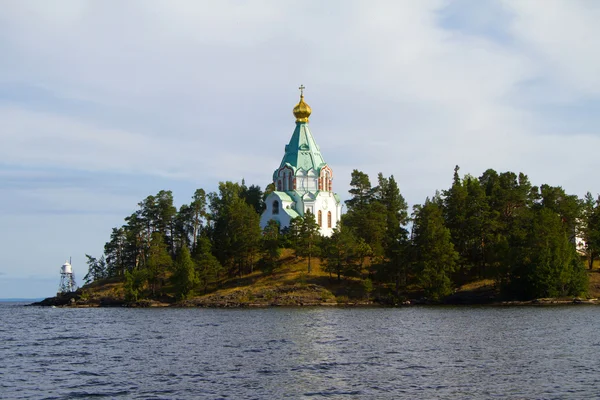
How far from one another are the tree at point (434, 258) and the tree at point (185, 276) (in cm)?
2908

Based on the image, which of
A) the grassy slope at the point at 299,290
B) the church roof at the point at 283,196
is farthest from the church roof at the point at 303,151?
the grassy slope at the point at 299,290

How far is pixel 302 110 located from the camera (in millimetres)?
106188

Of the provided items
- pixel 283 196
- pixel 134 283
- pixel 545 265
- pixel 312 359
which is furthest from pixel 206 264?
pixel 312 359

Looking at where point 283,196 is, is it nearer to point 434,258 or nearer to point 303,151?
point 303,151

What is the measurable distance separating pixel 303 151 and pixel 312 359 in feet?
239

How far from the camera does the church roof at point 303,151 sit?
106 meters

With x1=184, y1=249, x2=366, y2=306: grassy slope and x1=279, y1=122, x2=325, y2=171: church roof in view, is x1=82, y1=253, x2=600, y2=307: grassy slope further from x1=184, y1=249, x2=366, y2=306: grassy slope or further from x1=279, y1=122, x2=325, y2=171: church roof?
x1=279, y1=122, x2=325, y2=171: church roof

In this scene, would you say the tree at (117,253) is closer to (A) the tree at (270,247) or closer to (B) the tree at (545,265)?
(A) the tree at (270,247)

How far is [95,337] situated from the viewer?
4934 centimetres

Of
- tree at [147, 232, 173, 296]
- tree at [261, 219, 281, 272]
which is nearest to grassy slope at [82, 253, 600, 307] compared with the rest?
tree at [261, 219, 281, 272]

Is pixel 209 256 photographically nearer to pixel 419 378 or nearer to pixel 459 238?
pixel 459 238

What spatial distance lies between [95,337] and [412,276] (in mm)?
51493

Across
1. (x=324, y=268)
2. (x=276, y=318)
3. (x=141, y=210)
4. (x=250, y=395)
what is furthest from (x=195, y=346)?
(x=141, y=210)

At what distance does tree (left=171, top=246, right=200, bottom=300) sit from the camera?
295ft
